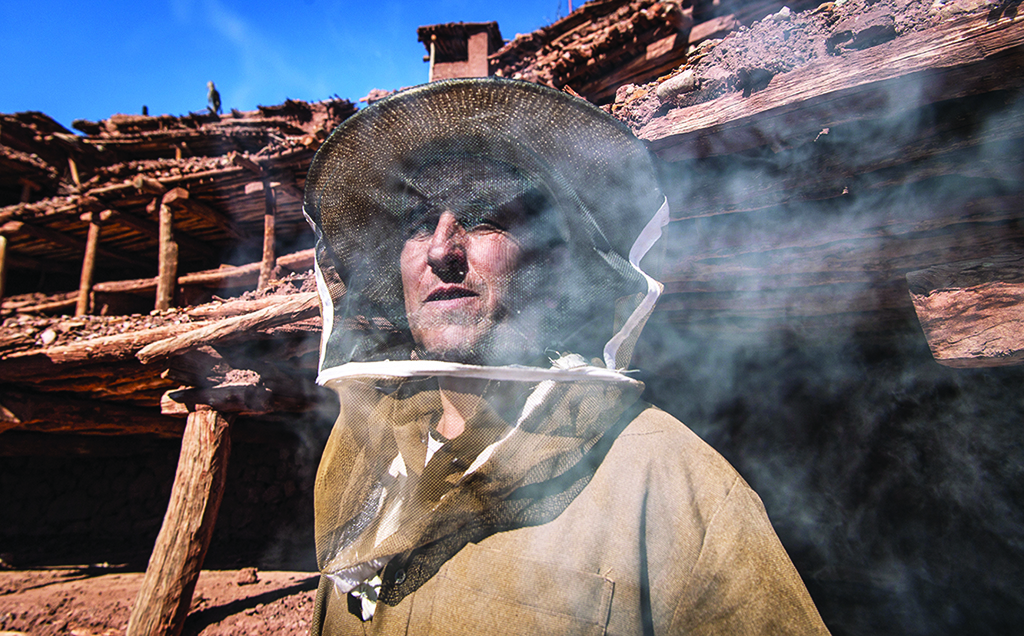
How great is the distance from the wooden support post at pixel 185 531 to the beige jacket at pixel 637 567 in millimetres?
3384

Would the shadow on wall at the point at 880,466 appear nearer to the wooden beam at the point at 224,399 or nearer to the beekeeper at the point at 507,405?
the beekeeper at the point at 507,405

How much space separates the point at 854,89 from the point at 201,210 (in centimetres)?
936

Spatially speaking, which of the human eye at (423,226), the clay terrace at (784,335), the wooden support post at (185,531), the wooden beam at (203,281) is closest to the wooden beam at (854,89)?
the clay terrace at (784,335)

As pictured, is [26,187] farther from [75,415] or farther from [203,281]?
[75,415]

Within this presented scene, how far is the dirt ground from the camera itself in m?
4.79

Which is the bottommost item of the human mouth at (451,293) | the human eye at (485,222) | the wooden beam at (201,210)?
the human mouth at (451,293)

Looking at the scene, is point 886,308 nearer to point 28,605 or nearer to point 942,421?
point 942,421

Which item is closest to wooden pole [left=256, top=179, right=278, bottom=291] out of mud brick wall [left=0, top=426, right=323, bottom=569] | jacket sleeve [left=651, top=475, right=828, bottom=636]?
mud brick wall [left=0, top=426, right=323, bottom=569]

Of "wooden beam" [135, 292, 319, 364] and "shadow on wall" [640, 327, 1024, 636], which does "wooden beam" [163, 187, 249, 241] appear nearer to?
"wooden beam" [135, 292, 319, 364]

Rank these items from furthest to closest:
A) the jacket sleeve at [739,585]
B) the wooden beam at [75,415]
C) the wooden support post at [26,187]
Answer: the wooden support post at [26,187]
the wooden beam at [75,415]
the jacket sleeve at [739,585]

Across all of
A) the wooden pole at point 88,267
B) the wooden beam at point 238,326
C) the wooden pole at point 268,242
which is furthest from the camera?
the wooden pole at point 88,267

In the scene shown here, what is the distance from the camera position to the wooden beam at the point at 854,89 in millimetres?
1293

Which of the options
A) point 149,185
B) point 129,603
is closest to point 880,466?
point 129,603

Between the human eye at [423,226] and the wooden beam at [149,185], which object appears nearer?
the human eye at [423,226]
